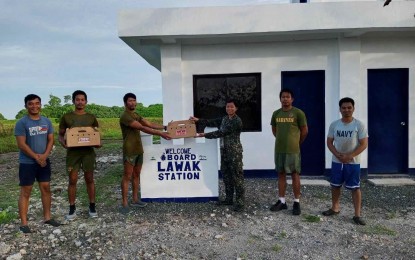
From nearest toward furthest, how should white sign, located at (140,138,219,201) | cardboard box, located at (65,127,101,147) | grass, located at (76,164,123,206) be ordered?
cardboard box, located at (65,127,101,147) → white sign, located at (140,138,219,201) → grass, located at (76,164,123,206)

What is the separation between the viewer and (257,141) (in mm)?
7359

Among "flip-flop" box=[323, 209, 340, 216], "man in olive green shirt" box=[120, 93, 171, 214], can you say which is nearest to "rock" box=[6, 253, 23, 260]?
"man in olive green shirt" box=[120, 93, 171, 214]

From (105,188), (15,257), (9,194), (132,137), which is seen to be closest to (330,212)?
(132,137)

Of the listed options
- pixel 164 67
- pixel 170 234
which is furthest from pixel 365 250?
pixel 164 67

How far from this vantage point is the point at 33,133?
14.3ft

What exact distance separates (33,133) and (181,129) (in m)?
1.97

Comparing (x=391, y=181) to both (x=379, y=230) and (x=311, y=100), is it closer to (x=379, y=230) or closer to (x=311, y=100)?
(x=311, y=100)

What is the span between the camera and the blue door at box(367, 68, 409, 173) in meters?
7.29

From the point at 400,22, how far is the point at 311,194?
3602 millimetres

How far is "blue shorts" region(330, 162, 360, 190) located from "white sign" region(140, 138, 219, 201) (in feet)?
5.76

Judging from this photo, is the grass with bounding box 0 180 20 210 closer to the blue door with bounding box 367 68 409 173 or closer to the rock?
the rock

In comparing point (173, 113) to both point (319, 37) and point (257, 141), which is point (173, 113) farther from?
point (319, 37)

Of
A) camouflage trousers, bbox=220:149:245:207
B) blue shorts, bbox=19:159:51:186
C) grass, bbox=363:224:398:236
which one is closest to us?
grass, bbox=363:224:398:236

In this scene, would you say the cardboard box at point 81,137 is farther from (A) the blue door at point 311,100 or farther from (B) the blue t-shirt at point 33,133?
(A) the blue door at point 311,100
